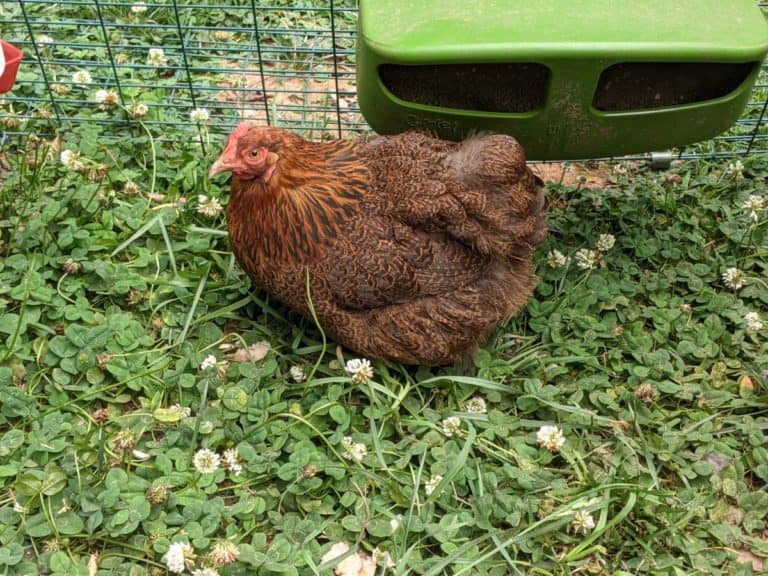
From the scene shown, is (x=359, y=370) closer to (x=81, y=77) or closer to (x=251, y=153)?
(x=251, y=153)

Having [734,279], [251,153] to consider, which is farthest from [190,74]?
[734,279]

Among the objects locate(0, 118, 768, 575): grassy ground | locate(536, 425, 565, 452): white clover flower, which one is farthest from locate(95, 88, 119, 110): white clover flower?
locate(536, 425, 565, 452): white clover flower

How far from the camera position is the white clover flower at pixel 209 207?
285 cm

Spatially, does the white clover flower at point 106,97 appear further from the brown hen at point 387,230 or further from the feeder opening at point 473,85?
the feeder opening at point 473,85

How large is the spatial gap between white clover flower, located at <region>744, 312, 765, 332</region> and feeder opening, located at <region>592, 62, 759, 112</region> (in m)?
0.77

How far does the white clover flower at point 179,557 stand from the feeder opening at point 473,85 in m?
1.46

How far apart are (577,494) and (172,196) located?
72.0 inches

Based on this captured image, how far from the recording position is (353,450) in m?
2.28

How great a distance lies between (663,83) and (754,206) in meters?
0.82

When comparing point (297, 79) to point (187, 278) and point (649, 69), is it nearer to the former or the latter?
point (187, 278)

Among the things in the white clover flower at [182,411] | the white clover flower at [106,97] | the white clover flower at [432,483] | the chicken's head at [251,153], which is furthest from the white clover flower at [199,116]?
the white clover flower at [432,483]

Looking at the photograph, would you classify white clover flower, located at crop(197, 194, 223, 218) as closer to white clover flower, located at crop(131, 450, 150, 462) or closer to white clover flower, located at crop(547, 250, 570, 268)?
→ white clover flower, located at crop(131, 450, 150, 462)

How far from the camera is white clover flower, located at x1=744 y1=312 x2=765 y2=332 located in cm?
268

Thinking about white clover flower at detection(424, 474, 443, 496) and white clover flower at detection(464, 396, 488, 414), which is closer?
white clover flower at detection(424, 474, 443, 496)
